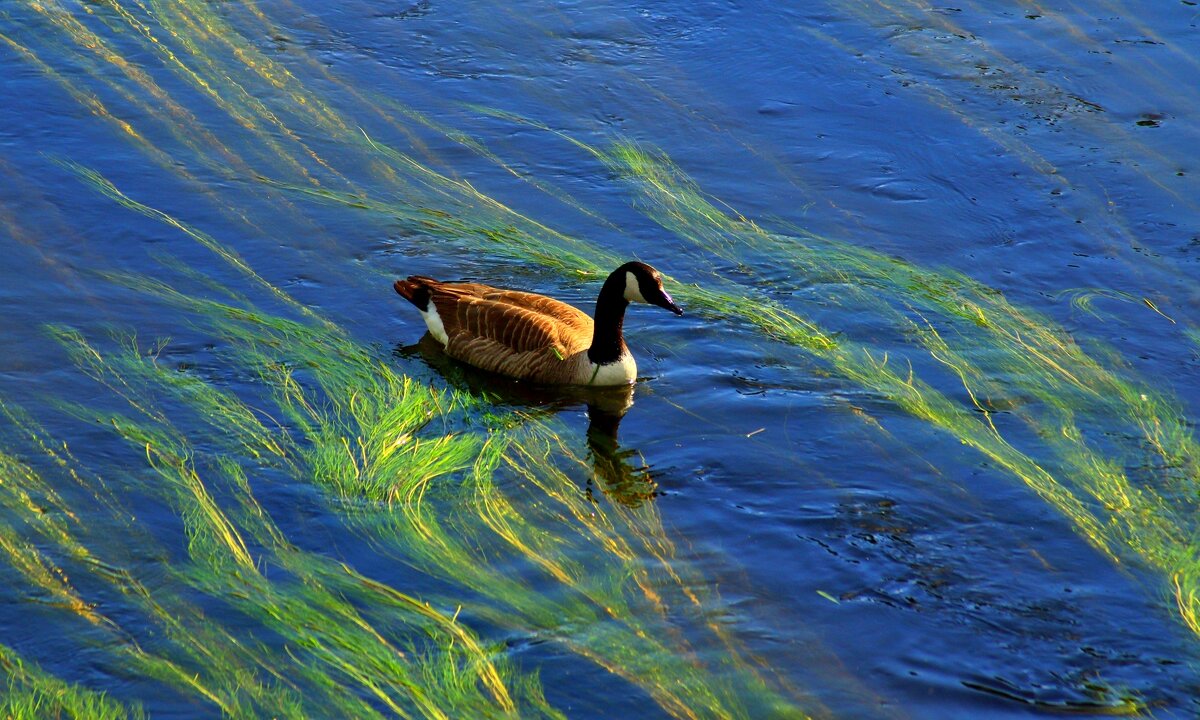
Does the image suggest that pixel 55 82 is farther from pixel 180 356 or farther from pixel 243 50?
pixel 180 356

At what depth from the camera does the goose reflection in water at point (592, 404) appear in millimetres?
7414

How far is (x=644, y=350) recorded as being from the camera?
8992mm

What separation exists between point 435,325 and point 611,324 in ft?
3.96

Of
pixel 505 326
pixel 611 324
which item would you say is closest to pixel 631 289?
pixel 611 324

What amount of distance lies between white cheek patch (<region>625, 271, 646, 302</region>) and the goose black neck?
25mm

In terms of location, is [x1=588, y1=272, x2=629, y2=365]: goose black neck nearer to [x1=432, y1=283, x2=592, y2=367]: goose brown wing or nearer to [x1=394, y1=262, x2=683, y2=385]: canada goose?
[x1=394, y1=262, x2=683, y2=385]: canada goose

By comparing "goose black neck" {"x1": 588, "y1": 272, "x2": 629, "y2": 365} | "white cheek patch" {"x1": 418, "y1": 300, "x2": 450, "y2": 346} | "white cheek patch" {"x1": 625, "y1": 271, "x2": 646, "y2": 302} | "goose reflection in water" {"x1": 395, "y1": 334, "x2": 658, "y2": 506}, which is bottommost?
"goose reflection in water" {"x1": 395, "y1": 334, "x2": 658, "y2": 506}

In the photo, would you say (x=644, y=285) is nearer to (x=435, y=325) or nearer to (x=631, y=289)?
(x=631, y=289)

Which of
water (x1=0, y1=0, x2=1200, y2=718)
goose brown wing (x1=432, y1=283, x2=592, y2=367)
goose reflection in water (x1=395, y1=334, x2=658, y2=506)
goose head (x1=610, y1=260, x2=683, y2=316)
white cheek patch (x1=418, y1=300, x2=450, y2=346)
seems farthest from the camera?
white cheek patch (x1=418, y1=300, x2=450, y2=346)

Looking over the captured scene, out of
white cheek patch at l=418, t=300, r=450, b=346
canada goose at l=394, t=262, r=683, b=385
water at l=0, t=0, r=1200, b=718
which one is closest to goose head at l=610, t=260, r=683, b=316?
canada goose at l=394, t=262, r=683, b=385

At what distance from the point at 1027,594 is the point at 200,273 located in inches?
221

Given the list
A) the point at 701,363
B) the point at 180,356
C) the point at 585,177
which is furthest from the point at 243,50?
the point at 701,363

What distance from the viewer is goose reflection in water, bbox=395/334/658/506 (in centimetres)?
741

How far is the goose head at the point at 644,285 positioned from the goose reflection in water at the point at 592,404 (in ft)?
1.77
